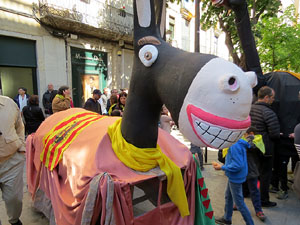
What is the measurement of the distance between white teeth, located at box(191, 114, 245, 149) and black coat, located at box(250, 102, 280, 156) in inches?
92.7

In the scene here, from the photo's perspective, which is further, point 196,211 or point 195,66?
point 196,211

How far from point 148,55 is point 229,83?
0.52 m

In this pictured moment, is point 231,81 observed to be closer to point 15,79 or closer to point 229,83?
point 229,83

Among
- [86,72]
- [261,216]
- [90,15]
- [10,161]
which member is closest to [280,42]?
[261,216]

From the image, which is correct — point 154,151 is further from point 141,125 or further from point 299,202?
point 299,202

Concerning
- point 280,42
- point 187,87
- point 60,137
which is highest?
point 280,42

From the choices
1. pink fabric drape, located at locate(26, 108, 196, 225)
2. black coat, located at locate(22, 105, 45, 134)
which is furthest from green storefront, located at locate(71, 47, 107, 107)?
pink fabric drape, located at locate(26, 108, 196, 225)

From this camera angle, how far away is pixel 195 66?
1.03 metres

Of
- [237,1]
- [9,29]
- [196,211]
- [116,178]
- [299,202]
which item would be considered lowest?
[299,202]

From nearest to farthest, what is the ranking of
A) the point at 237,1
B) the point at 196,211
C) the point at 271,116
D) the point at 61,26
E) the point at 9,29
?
the point at 237,1 → the point at 196,211 → the point at 271,116 → the point at 9,29 → the point at 61,26

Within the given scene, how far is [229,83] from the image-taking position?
90 cm

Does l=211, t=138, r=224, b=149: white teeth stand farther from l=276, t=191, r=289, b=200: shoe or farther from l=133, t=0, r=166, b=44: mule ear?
l=276, t=191, r=289, b=200: shoe

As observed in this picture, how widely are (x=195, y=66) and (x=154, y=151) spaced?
76cm

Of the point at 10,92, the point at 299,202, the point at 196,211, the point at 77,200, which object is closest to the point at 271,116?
the point at 299,202
